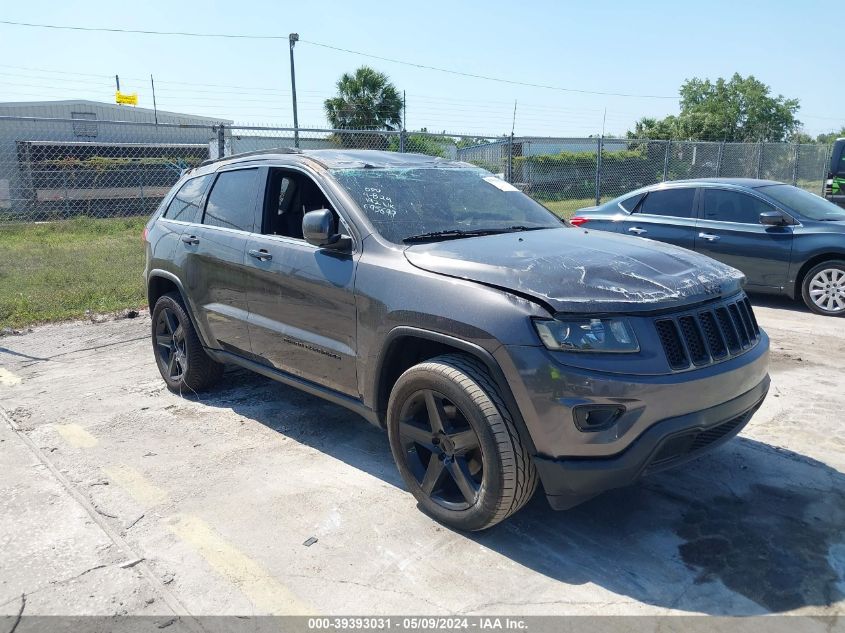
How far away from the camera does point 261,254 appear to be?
14.3ft

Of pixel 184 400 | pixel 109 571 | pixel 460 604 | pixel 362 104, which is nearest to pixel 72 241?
pixel 184 400

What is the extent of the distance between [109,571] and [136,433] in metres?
1.76

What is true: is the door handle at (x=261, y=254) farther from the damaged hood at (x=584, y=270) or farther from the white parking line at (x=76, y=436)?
the white parking line at (x=76, y=436)

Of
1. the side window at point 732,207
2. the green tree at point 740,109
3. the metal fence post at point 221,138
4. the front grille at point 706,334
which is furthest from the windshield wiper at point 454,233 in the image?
the green tree at point 740,109

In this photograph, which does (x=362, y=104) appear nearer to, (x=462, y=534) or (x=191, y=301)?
(x=191, y=301)

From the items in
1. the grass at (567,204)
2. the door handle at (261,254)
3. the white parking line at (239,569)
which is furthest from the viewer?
the grass at (567,204)

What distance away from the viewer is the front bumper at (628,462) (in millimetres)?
2920

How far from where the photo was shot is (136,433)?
187 inches

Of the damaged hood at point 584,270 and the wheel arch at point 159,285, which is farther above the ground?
the damaged hood at point 584,270

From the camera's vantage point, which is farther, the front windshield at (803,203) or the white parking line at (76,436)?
the front windshield at (803,203)

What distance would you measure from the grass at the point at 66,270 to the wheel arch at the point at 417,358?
231 inches

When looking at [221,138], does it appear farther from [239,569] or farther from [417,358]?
[239,569]

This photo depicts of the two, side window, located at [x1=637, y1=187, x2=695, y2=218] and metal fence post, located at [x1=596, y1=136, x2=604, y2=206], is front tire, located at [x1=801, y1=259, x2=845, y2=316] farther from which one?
metal fence post, located at [x1=596, y1=136, x2=604, y2=206]

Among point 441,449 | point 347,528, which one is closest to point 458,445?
point 441,449
